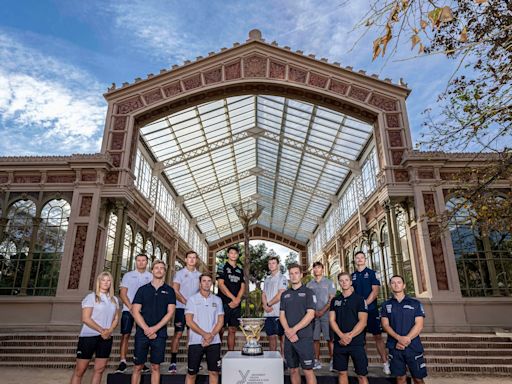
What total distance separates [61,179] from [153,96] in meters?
4.48

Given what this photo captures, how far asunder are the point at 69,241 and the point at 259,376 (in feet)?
30.3

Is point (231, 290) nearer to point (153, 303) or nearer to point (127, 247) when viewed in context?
point (153, 303)

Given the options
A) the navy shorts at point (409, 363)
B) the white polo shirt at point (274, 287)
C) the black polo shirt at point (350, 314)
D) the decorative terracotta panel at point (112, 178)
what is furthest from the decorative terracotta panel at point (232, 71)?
the navy shorts at point (409, 363)

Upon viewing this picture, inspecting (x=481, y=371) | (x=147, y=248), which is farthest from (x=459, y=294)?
(x=147, y=248)

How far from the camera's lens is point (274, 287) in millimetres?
5652

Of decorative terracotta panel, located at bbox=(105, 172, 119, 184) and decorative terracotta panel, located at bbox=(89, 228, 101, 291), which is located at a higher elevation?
decorative terracotta panel, located at bbox=(105, 172, 119, 184)

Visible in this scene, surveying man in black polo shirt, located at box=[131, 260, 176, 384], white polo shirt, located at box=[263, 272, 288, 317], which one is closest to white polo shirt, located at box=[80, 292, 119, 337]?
man in black polo shirt, located at box=[131, 260, 176, 384]

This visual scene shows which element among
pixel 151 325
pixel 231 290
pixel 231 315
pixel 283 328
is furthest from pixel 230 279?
pixel 151 325

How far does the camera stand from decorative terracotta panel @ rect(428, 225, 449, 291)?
1009cm

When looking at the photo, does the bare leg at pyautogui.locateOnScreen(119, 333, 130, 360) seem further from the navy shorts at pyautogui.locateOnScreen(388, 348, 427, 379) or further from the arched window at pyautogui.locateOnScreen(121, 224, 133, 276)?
the arched window at pyautogui.locateOnScreen(121, 224, 133, 276)

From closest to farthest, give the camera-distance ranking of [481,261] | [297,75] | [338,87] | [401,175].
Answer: [481,261]
[401,175]
[338,87]
[297,75]

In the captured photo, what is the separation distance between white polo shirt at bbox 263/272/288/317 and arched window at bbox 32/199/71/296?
8221 mm

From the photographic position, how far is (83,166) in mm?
11648

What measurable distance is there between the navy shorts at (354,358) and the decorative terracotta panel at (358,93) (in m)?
10.7
